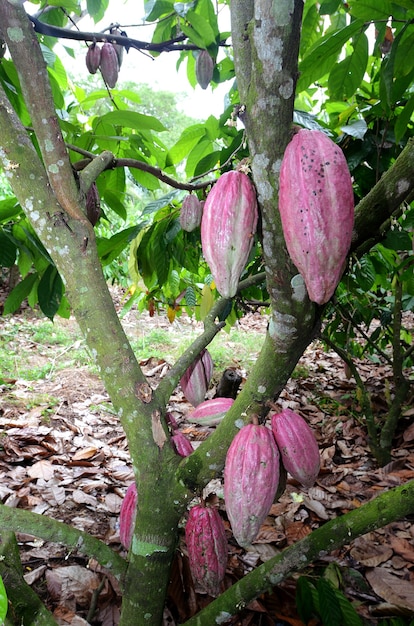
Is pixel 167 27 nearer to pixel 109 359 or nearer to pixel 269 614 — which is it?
pixel 109 359

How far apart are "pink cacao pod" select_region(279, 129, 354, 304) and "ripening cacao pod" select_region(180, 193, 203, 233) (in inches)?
24.7

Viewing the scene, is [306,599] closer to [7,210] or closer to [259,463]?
[259,463]

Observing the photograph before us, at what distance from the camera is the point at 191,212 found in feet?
3.85

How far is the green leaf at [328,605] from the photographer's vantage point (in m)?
0.86

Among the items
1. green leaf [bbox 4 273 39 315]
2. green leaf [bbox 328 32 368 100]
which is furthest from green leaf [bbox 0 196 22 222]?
green leaf [bbox 328 32 368 100]

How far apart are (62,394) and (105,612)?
192 centimetres

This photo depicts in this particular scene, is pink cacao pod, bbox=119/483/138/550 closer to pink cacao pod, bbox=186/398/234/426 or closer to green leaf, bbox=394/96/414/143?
pink cacao pod, bbox=186/398/234/426

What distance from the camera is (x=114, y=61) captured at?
138cm

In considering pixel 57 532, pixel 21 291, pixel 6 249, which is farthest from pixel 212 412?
pixel 21 291

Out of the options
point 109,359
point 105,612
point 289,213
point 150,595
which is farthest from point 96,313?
point 105,612

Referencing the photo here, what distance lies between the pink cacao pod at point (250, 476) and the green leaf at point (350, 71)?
0.89 meters

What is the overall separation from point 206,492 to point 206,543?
1.05 metres

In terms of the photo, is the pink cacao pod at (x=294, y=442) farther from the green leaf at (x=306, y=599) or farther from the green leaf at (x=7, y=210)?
the green leaf at (x=7, y=210)

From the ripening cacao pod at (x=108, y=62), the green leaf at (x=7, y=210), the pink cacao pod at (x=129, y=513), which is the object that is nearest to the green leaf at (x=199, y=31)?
the ripening cacao pod at (x=108, y=62)
